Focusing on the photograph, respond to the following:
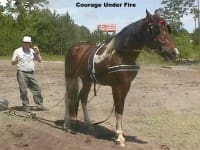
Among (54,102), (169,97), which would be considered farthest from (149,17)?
(169,97)

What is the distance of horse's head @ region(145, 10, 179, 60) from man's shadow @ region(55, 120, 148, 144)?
168cm

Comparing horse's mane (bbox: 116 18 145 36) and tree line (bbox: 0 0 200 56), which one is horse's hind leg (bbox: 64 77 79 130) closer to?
horse's mane (bbox: 116 18 145 36)

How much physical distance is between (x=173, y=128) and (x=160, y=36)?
8.02 feet

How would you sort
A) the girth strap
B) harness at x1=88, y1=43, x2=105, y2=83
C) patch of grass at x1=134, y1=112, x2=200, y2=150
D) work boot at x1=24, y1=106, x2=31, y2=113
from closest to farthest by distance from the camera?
the girth strap
patch of grass at x1=134, y1=112, x2=200, y2=150
harness at x1=88, y1=43, x2=105, y2=83
work boot at x1=24, y1=106, x2=31, y2=113

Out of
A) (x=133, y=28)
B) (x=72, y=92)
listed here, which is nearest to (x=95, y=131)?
(x=72, y=92)

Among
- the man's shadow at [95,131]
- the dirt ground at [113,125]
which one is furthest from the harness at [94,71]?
the dirt ground at [113,125]

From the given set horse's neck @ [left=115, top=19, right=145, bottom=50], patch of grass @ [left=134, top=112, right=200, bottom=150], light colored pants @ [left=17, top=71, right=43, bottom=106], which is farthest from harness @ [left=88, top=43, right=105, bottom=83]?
light colored pants @ [left=17, top=71, right=43, bottom=106]

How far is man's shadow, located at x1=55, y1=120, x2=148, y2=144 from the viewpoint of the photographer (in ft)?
27.6

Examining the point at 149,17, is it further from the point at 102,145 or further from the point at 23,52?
the point at 23,52

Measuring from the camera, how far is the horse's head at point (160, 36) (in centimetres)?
754

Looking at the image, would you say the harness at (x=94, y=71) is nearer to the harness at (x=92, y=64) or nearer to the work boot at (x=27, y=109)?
the harness at (x=92, y=64)

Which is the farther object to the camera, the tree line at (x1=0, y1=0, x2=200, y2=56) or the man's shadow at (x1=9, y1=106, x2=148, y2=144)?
the tree line at (x1=0, y1=0, x2=200, y2=56)

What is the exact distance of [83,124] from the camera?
9461 millimetres

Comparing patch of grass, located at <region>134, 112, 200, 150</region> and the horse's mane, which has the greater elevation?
the horse's mane
